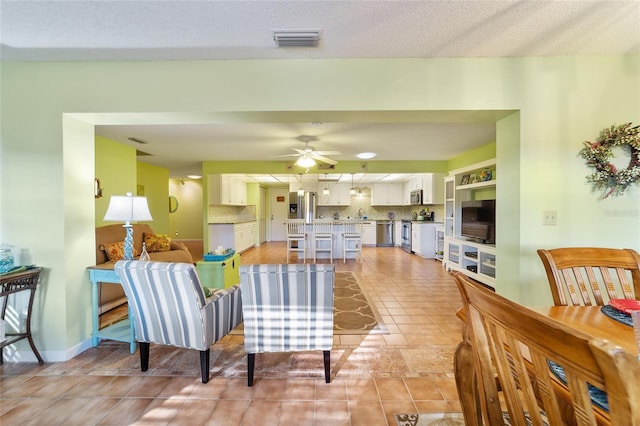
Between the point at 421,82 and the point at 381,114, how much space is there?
15.4 inches

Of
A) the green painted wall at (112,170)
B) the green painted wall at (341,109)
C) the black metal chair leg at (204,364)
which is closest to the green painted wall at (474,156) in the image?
the green painted wall at (341,109)

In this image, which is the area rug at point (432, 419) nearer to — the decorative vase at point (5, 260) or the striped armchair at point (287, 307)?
the striped armchair at point (287, 307)

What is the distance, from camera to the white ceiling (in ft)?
5.13

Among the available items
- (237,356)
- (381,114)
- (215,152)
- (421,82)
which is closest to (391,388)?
(237,356)

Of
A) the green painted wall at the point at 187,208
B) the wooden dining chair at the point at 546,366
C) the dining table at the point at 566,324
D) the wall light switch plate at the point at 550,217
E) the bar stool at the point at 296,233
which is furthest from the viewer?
the green painted wall at the point at 187,208

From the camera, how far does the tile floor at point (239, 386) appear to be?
1604mm

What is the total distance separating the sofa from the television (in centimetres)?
486

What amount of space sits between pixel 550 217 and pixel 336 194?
6.89 m

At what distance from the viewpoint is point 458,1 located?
5.02 feet

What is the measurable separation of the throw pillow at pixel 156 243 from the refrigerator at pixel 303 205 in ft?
15.4

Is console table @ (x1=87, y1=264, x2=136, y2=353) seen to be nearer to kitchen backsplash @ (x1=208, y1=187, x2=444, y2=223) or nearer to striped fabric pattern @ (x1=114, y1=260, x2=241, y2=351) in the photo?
striped fabric pattern @ (x1=114, y1=260, x2=241, y2=351)

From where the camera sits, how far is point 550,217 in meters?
2.07

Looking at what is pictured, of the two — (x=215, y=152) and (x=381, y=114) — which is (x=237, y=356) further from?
(x=215, y=152)

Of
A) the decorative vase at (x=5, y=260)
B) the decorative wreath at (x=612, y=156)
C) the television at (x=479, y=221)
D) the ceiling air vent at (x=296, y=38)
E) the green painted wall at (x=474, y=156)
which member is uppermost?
the ceiling air vent at (x=296, y=38)
